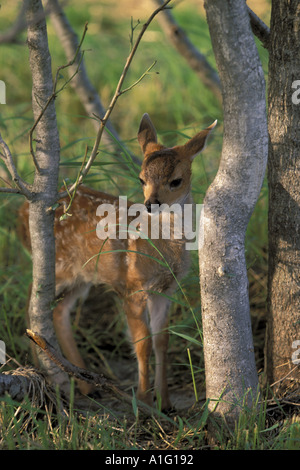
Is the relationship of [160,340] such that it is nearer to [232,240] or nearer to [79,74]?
[232,240]

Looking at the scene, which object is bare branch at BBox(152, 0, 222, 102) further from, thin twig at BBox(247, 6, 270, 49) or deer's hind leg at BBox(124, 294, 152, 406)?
deer's hind leg at BBox(124, 294, 152, 406)

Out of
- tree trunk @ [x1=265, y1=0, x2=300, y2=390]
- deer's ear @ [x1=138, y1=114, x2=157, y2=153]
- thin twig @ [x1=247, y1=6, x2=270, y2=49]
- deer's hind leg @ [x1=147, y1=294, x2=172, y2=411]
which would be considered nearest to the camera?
tree trunk @ [x1=265, y1=0, x2=300, y2=390]

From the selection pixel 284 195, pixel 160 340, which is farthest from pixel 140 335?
pixel 284 195

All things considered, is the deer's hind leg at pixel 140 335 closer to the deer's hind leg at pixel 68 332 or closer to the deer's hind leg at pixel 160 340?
the deer's hind leg at pixel 160 340

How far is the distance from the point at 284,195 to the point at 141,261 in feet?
3.18

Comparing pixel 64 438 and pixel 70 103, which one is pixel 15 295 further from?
pixel 70 103

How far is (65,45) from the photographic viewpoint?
4145mm

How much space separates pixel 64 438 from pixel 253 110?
1564 millimetres

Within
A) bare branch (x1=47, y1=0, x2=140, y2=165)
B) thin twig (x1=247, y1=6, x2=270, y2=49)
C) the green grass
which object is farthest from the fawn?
bare branch (x1=47, y1=0, x2=140, y2=165)

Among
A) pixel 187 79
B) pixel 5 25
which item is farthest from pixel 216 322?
pixel 5 25

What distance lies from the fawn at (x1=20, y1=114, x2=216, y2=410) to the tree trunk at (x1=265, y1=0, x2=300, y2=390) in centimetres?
41

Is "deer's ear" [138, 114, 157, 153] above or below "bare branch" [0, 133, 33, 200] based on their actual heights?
above

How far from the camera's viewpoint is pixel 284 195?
292cm

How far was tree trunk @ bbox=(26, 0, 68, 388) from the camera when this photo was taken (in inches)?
108
